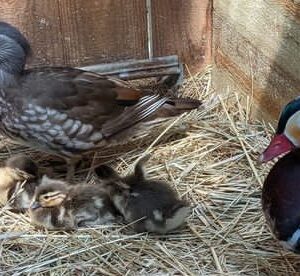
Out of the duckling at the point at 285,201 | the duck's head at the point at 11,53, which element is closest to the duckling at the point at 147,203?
the duckling at the point at 285,201

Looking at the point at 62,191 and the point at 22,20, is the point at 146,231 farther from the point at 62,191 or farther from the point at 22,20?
the point at 22,20

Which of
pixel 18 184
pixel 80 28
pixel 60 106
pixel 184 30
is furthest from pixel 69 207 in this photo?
pixel 184 30

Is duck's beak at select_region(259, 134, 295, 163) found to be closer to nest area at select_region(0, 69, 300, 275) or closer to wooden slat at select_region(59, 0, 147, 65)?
nest area at select_region(0, 69, 300, 275)

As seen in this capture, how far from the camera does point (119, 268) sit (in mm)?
2486

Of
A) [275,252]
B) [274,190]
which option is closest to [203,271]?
[275,252]

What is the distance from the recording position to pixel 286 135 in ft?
7.38

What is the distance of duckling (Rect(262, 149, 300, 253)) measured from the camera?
2.13 m

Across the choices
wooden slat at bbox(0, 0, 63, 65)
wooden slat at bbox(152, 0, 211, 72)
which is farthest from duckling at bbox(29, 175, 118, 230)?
wooden slat at bbox(152, 0, 211, 72)

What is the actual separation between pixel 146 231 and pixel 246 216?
1.20 feet

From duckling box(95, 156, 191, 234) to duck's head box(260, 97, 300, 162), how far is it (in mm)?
417

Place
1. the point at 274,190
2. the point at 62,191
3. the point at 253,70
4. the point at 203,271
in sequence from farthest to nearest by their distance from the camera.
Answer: the point at 253,70
the point at 62,191
the point at 203,271
the point at 274,190

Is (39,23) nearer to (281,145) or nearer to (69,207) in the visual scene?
(69,207)

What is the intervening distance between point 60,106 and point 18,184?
1.03 ft

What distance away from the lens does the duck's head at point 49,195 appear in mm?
2641
